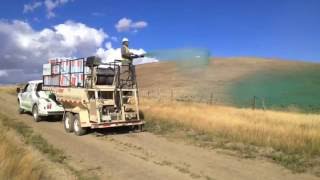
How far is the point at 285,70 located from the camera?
67.0 m

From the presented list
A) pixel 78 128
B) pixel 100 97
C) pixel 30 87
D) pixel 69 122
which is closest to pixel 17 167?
pixel 78 128

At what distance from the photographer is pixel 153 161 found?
12.3 m

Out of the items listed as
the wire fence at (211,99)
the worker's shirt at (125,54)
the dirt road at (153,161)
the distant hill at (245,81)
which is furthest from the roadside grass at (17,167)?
the distant hill at (245,81)

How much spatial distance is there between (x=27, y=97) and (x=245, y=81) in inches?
1509

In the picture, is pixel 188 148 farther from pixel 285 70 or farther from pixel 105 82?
pixel 285 70

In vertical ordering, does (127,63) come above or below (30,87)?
above

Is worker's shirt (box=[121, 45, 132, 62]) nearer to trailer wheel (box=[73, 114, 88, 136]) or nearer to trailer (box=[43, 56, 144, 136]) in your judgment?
trailer (box=[43, 56, 144, 136])

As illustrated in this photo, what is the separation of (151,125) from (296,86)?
113 feet

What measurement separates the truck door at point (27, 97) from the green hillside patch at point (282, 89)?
1682 centimetres

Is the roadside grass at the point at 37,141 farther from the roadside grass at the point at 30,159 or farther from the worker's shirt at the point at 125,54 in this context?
the worker's shirt at the point at 125,54

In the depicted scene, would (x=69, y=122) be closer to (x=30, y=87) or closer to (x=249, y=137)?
(x=30, y=87)

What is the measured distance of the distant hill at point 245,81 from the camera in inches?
1665

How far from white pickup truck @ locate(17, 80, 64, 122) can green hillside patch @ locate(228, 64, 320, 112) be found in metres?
16.8

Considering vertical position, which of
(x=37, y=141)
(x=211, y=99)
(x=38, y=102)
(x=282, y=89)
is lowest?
(x=37, y=141)
